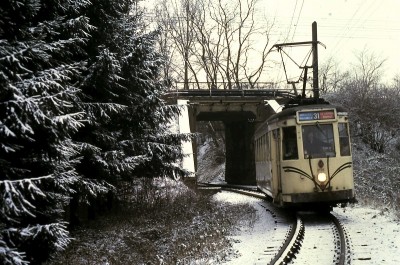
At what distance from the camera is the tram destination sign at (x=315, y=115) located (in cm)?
1334

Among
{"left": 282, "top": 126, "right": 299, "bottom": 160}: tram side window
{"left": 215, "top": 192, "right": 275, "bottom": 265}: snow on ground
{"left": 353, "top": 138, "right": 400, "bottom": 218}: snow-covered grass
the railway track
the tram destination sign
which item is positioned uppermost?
the tram destination sign

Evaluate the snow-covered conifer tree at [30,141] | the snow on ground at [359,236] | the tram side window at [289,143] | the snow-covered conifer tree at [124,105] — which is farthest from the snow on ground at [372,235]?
the snow-covered conifer tree at [124,105]

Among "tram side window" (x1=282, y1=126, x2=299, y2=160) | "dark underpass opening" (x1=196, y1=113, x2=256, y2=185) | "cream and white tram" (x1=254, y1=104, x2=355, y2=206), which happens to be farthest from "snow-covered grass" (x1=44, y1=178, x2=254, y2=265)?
"dark underpass opening" (x1=196, y1=113, x2=256, y2=185)

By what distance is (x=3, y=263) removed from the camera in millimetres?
5508

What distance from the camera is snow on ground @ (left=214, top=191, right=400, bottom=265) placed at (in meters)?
8.55

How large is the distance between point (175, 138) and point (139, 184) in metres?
2.64

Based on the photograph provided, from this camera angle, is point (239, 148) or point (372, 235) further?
point (239, 148)

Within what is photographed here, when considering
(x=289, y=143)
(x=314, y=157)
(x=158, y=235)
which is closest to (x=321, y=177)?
(x=314, y=157)

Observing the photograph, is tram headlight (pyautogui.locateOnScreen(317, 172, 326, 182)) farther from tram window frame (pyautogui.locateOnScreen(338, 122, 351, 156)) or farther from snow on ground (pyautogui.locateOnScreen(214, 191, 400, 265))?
snow on ground (pyautogui.locateOnScreen(214, 191, 400, 265))

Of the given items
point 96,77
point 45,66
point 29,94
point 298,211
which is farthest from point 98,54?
point 298,211

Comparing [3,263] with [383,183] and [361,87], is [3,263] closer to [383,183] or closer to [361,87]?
[383,183]

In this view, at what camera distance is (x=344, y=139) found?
13.5m

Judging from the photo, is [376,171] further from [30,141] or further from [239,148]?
[30,141]

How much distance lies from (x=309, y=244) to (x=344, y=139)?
4.51 metres
